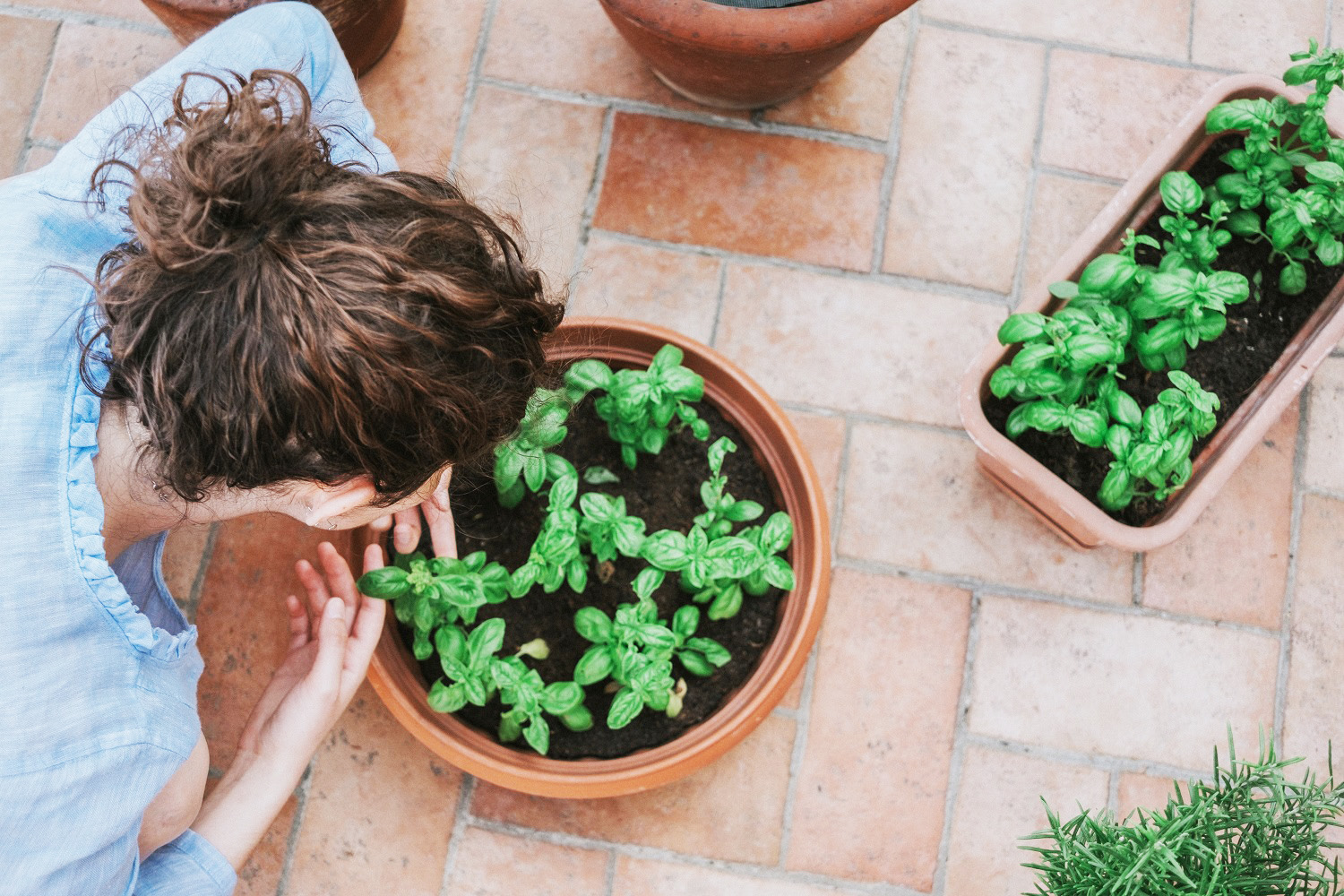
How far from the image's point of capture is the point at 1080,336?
1.24 metres

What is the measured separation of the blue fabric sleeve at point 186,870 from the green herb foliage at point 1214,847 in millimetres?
930

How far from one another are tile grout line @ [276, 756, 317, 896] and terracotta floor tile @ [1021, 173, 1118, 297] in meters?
1.43

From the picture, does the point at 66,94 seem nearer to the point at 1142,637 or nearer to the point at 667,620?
the point at 667,620

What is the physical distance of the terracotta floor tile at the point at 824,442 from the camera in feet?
5.43

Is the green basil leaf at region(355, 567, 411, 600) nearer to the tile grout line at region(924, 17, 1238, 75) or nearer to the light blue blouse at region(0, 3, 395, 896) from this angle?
the light blue blouse at region(0, 3, 395, 896)

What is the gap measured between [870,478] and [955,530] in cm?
16

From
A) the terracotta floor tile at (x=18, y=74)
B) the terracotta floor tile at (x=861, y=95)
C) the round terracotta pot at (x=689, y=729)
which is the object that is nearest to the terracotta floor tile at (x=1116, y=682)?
the round terracotta pot at (x=689, y=729)

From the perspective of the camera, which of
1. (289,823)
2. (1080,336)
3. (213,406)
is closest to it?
(213,406)

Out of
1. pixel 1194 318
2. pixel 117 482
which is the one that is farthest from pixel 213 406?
pixel 1194 318

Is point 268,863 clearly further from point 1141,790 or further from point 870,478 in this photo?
point 1141,790

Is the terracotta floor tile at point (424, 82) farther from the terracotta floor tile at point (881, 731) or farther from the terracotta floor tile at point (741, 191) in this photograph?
the terracotta floor tile at point (881, 731)

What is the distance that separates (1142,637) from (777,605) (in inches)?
25.4

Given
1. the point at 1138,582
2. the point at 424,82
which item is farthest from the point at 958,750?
the point at 424,82

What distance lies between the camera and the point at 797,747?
1582 mm
